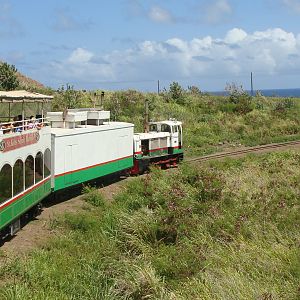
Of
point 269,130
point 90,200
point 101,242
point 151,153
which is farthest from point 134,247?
point 269,130

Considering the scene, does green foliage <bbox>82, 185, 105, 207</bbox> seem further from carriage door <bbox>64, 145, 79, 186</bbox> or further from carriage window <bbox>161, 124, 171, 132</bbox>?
carriage window <bbox>161, 124, 171, 132</bbox>

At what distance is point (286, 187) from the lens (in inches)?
795

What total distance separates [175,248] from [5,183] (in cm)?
497

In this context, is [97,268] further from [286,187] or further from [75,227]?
[286,187]

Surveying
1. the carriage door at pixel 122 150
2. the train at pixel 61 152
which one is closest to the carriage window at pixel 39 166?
the train at pixel 61 152

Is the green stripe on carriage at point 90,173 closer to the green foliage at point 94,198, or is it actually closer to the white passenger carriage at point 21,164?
the green foliage at point 94,198

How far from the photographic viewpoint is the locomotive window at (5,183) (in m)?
13.2

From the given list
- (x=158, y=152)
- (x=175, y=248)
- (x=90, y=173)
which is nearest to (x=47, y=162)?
(x=90, y=173)

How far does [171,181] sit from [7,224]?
959 cm

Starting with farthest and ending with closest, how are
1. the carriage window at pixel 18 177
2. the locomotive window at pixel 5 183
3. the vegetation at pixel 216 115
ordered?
the vegetation at pixel 216 115 → the carriage window at pixel 18 177 → the locomotive window at pixel 5 183

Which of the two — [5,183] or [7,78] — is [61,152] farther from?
[7,78]

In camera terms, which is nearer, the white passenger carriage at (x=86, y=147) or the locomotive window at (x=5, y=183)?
the locomotive window at (x=5, y=183)

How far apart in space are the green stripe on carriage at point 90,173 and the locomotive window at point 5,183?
4.78m

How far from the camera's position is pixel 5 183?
13453 mm
